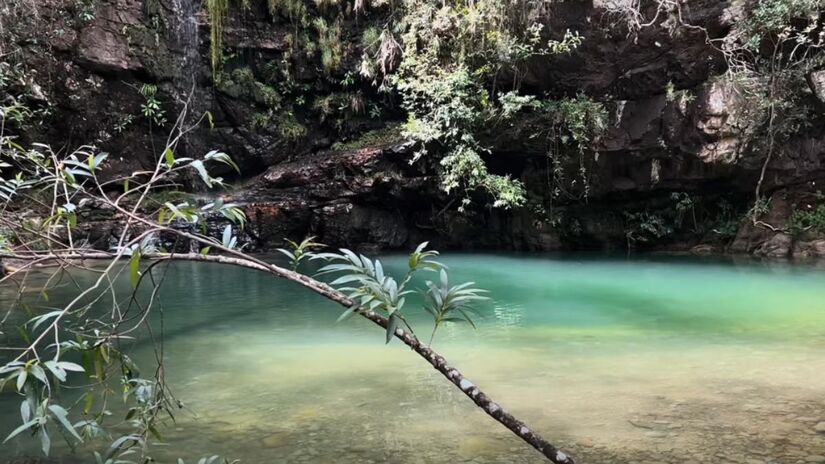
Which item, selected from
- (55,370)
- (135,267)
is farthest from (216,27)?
(55,370)

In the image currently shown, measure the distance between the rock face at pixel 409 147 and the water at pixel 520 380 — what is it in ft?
15.0

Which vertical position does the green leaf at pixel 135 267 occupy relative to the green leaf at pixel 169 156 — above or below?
below

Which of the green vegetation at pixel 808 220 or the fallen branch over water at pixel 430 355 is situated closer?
the fallen branch over water at pixel 430 355

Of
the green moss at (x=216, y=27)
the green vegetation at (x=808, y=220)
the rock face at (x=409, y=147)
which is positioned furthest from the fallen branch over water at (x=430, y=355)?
the green moss at (x=216, y=27)

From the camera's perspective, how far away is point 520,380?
427cm

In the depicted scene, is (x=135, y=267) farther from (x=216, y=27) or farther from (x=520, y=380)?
(x=216, y=27)

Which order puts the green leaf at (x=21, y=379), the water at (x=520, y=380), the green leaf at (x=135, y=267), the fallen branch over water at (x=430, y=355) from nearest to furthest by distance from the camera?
the green leaf at (x=21, y=379) → the green leaf at (x=135, y=267) → the fallen branch over water at (x=430, y=355) → the water at (x=520, y=380)

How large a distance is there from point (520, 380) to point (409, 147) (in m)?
9.16

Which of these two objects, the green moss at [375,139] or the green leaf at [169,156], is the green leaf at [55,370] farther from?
the green moss at [375,139]

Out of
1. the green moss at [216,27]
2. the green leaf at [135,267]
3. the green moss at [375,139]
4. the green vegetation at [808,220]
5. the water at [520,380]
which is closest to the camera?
the green leaf at [135,267]

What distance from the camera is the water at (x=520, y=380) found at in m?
3.14

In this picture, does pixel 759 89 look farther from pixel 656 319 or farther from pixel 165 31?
pixel 165 31

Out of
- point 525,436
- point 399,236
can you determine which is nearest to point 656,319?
point 525,436

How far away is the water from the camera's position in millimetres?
3137
